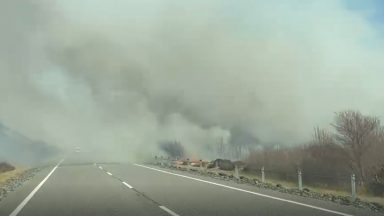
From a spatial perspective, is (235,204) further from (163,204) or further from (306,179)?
(306,179)

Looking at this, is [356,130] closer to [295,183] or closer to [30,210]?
[295,183]

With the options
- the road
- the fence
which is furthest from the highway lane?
the fence

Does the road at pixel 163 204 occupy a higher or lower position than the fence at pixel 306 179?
lower

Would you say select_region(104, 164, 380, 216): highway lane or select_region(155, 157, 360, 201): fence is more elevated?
select_region(155, 157, 360, 201): fence

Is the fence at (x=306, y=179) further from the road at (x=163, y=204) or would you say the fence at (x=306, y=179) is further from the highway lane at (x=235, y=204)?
the road at (x=163, y=204)

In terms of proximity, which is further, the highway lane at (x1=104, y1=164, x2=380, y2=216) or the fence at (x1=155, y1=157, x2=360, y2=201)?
the fence at (x1=155, y1=157, x2=360, y2=201)

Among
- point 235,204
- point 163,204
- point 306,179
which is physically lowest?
point 163,204

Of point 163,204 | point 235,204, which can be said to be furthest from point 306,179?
point 163,204

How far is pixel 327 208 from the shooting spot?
15.8 metres

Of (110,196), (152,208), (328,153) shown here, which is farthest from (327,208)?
(328,153)

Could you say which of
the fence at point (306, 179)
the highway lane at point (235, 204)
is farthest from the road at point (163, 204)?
the fence at point (306, 179)

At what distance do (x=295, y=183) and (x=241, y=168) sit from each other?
12549 mm

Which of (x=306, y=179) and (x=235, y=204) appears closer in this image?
(x=235, y=204)

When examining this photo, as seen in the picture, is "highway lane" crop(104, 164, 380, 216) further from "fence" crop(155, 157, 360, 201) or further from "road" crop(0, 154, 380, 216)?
"fence" crop(155, 157, 360, 201)
